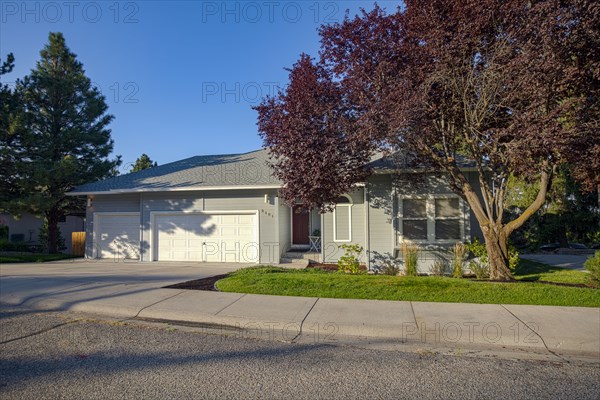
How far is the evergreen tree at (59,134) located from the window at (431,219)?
15.1m

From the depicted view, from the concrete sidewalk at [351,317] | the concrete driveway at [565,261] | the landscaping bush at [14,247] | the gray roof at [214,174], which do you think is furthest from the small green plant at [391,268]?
the landscaping bush at [14,247]

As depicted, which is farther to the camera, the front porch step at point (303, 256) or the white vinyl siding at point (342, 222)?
the front porch step at point (303, 256)

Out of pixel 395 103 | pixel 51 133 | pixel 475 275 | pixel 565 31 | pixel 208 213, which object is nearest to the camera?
pixel 565 31

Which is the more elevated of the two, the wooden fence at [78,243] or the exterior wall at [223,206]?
the exterior wall at [223,206]

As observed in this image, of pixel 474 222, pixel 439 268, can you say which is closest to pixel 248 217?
pixel 439 268

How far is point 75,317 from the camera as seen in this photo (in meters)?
6.75

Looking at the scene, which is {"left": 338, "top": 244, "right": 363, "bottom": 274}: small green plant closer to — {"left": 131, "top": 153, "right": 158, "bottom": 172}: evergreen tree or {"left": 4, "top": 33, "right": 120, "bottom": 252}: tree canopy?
{"left": 4, "top": 33, "right": 120, "bottom": 252}: tree canopy

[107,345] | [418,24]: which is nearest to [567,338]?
[107,345]

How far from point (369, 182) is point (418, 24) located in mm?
5455

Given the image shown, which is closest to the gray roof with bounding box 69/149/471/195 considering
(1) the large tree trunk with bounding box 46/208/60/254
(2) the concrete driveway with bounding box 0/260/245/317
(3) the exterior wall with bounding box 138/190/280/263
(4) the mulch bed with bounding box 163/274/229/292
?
(3) the exterior wall with bounding box 138/190/280/263

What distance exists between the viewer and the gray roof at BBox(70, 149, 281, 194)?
572 inches

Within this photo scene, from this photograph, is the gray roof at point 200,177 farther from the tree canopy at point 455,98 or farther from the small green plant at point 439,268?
the small green plant at point 439,268

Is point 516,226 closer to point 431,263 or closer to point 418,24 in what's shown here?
point 431,263

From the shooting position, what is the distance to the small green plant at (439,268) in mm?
11881
